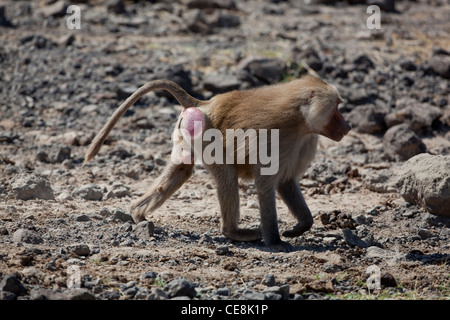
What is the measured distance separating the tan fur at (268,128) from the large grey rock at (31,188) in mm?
1133

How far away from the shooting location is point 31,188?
665cm

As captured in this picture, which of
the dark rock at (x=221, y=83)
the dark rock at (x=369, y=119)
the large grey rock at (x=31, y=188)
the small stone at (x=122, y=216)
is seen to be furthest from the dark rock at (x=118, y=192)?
the dark rock at (x=369, y=119)

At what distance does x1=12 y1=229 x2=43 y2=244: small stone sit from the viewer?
17.7 feet

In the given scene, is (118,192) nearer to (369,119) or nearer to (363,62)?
(369,119)

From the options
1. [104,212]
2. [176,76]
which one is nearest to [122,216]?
[104,212]

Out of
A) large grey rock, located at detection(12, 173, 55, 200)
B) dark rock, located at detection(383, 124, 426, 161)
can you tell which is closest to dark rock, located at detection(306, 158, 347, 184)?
dark rock, located at detection(383, 124, 426, 161)

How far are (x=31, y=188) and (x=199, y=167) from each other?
2387 millimetres

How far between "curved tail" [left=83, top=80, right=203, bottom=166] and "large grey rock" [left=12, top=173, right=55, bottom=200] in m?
1.11

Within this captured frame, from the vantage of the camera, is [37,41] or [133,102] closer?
[133,102]

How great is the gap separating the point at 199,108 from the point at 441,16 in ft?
34.8

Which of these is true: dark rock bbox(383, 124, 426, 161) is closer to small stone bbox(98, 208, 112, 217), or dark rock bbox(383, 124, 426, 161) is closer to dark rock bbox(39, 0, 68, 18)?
small stone bbox(98, 208, 112, 217)
